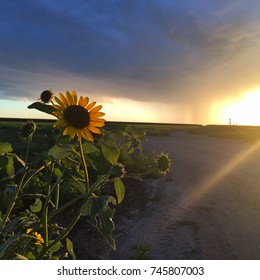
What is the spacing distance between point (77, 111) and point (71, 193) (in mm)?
5126

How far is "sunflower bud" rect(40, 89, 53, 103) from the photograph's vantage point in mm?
3077

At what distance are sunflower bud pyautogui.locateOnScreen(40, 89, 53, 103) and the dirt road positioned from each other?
3.27 meters

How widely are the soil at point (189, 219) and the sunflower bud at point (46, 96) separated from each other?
10.4 feet

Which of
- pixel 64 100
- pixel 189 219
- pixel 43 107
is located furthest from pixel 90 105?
pixel 189 219

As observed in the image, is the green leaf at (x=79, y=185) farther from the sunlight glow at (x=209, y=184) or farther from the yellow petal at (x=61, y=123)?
the sunlight glow at (x=209, y=184)

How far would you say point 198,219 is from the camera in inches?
283

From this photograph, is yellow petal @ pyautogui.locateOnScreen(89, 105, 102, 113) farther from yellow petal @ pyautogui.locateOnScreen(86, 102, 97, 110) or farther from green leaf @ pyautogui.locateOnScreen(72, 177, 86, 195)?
green leaf @ pyautogui.locateOnScreen(72, 177, 86, 195)

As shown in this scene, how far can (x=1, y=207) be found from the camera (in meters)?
6.61

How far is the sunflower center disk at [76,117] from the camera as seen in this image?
2621 mm

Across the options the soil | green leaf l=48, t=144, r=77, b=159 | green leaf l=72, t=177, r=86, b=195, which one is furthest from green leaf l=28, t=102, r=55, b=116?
the soil

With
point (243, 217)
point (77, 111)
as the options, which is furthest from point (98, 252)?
point (77, 111)

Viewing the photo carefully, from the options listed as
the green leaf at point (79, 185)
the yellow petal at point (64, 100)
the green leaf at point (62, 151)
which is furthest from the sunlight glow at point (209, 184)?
the green leaf at point (62, 151)

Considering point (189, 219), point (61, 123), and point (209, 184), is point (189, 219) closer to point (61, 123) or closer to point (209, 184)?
point (209, 184)
